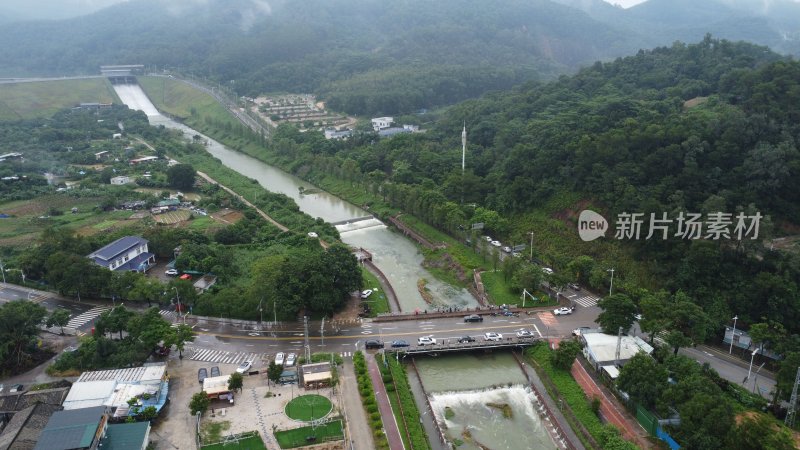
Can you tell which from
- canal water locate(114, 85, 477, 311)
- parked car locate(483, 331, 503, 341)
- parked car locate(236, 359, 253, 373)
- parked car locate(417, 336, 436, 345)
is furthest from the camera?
canal water locate(114, 85, 477, 311)

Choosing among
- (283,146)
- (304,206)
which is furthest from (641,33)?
(304,206)

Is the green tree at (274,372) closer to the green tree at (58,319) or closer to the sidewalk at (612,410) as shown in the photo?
the green tree at (58,319)

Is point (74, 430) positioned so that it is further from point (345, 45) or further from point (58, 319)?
point (345, 45)

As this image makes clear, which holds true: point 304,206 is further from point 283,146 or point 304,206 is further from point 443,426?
point 443,426

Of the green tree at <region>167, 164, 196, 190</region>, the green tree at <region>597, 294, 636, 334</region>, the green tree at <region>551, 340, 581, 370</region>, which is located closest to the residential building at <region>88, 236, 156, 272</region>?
the green tree at <region>167, 164, 196, 190</region>

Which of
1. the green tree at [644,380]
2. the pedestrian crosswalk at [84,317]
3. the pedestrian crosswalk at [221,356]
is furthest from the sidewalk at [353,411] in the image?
the pedestrian crosswalk at [84,317]

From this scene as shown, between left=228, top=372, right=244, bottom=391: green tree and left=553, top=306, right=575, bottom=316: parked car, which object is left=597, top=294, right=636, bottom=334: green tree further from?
left=228, top=372, right=244, bottom=391: green tree

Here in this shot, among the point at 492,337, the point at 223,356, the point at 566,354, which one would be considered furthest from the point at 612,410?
the point at 223,356
